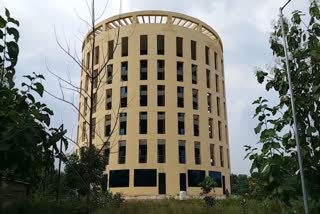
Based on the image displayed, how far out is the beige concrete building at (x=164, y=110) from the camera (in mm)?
35438

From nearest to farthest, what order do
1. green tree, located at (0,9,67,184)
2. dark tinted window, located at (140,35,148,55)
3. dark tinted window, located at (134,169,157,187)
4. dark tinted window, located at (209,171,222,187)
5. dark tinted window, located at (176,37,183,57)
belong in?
green tree, located at (0,9,67,184) < dark tinted window, located at (134,169,157,187) < dark tinted window, located at (209,171,222,187) < dark tinted window, located at (140,35,148,55) < dark tinted window, located at (176,37,183,57)

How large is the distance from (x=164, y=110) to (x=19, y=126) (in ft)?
113

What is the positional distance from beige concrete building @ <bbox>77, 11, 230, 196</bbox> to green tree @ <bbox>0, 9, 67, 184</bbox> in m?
29.8

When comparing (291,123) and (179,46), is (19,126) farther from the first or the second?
(179,46)

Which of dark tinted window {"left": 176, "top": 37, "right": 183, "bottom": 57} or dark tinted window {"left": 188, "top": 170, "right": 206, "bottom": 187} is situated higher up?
dark tinted window {"left": 176, "top": 37, "right": 183, "bottom": 57}

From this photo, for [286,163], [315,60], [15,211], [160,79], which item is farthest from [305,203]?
[160,79]

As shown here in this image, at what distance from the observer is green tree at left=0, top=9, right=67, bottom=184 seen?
3109 mm

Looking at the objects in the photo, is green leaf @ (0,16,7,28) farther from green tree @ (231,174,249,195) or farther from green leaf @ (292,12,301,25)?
green tree @ (231,174,249,195)

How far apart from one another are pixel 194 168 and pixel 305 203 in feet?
106

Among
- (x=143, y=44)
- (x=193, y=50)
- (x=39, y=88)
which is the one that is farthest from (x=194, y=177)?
(x=39, y=88)

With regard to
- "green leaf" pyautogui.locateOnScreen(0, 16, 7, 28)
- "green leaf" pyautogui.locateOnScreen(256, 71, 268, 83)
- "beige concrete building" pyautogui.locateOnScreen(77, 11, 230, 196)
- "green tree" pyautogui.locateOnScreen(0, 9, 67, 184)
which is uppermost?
"beige concrete building" pyautogui.locateOnScreen(77, 11, 230, 196)

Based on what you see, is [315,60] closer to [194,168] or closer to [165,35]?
[194,168]

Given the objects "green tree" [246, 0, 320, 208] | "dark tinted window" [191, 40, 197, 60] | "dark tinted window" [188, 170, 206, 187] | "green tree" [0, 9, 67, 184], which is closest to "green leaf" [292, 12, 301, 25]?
"green tree" [246, 0, 320, 208]

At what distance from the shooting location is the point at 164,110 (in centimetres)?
3747
